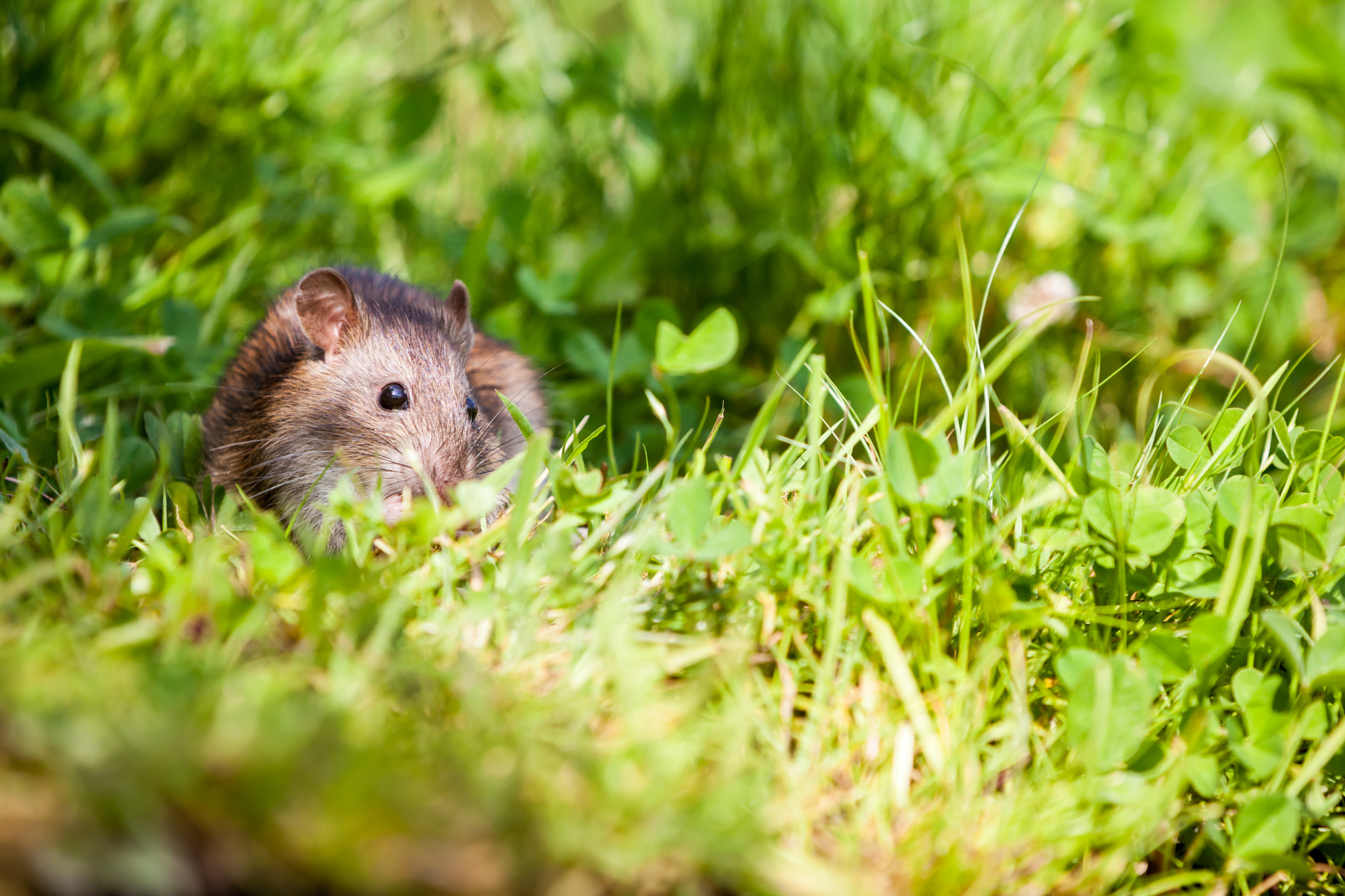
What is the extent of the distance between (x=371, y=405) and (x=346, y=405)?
0.08 metres

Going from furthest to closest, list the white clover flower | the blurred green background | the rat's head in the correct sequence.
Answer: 1. the white clover flower
2. the blurred green background
3. the rat's head

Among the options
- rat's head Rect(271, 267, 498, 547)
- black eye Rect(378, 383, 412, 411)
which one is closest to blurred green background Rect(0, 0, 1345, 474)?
rat's head Rect(271, 267, 498, 547)

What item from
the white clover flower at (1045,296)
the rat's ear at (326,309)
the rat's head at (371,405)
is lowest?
the white clover flower at (1045,296)

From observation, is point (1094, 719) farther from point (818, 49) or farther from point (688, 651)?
point (818, 49)

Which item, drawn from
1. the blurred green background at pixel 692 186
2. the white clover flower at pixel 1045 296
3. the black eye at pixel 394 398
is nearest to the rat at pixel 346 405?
the black eye at pixel 394 398

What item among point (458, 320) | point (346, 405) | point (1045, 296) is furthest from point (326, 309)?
point (1045, 296)

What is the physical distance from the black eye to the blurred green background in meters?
0.68

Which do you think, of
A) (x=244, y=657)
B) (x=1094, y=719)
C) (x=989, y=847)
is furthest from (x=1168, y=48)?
(x=244, y=657)

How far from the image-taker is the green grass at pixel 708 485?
5.08ft

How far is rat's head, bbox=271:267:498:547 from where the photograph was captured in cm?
308

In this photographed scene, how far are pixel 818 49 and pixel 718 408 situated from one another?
171cm

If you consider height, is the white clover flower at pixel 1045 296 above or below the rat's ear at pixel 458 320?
below

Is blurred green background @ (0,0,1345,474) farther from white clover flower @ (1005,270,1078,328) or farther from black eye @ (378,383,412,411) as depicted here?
black eye @ (378,383,412,411)

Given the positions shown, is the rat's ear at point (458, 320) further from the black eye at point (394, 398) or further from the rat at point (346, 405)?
the black eye at point (394, 398)
